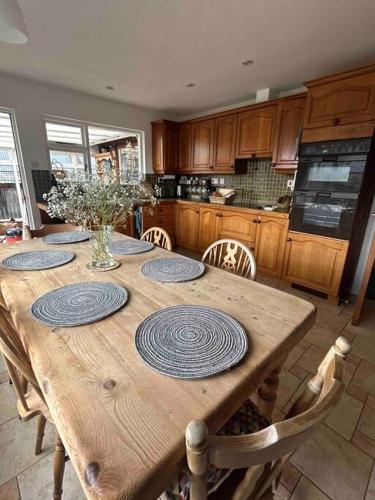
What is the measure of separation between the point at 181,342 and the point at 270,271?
8.08ft

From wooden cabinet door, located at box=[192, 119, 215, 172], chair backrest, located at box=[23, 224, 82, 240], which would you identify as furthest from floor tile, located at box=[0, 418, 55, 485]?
wooden cabinet door, located at box=[192, 119, 215, 172]

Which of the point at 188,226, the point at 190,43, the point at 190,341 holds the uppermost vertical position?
the point at 190,43

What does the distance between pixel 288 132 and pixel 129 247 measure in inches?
92.1

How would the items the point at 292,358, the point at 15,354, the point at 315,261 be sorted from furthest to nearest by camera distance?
the point at 315,261
the point at 292,358
the point at 15,354

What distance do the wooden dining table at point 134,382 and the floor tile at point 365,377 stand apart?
93cm

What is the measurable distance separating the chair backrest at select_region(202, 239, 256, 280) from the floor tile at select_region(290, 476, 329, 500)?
93cm

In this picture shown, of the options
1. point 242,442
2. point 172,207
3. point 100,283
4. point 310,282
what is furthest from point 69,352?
point 172,207

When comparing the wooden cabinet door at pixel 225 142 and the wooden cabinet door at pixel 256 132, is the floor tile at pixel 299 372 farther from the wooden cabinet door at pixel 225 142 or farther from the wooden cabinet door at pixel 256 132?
the wooden cabinet door at pixel 225 142

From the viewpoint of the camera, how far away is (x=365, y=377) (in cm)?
159

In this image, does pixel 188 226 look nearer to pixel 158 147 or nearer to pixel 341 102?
pixel 158 147

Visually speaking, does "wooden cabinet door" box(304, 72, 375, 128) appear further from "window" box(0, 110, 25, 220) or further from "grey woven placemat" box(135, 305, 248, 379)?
"window" box(0, 110, 25, 220)

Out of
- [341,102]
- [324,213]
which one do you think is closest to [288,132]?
[341,102]

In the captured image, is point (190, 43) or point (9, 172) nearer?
point (190, 43)

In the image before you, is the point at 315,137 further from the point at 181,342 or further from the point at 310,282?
the point at 181,342
